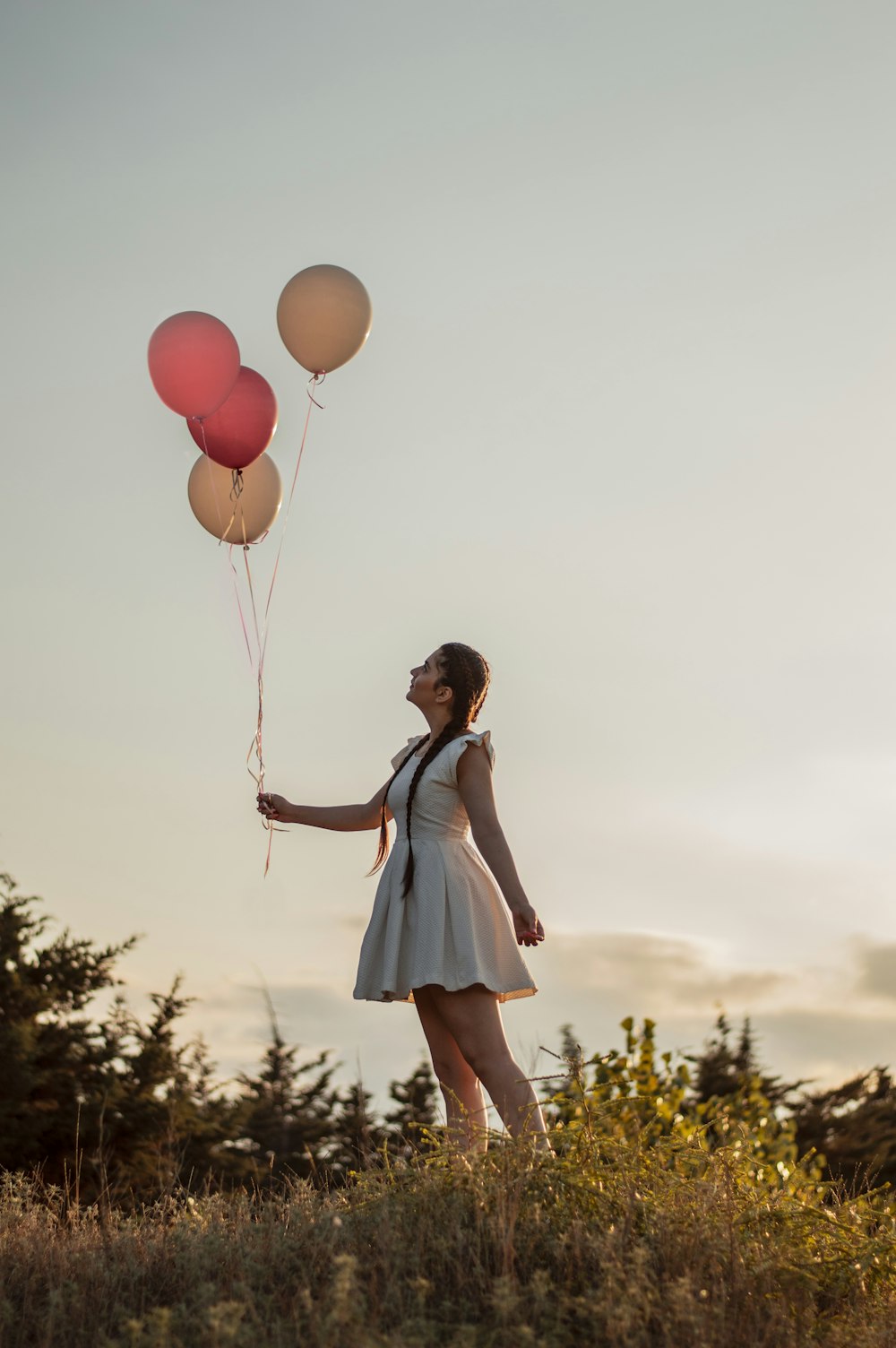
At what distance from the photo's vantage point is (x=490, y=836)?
4.27m

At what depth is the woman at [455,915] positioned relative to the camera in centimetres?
418

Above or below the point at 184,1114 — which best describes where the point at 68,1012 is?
above

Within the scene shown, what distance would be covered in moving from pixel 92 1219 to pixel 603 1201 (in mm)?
1859

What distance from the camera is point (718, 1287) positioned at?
321 cm

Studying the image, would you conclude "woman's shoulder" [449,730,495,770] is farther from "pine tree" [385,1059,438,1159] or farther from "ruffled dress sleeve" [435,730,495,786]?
"pine tree" [385,1059,438,1159]

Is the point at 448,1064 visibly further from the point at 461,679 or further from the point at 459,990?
the point at 461,679

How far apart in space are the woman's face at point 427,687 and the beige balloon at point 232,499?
64.4 inches

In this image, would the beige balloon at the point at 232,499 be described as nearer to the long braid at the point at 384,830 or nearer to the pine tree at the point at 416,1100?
the long braid at the point at 384,830

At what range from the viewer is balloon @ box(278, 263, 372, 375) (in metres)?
5.78

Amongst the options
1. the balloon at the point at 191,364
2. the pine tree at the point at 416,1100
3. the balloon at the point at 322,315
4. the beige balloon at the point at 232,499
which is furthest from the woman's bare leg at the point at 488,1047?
the pine tree at the point at 416,1100

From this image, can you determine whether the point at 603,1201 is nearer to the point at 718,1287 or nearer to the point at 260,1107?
the point at 718,1287

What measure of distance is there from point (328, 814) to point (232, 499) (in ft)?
5.74

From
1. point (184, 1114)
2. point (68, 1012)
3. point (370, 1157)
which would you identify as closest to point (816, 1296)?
point (370, 1157)

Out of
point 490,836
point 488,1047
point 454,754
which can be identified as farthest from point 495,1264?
point 454,754
